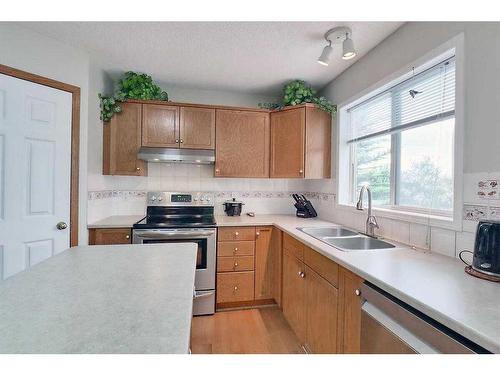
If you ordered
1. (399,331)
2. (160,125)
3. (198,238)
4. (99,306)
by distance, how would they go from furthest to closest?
(160,125), (198,238), (399,331), (99,306)

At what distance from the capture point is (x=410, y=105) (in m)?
1.71

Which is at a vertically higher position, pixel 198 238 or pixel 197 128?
pixel 197 128

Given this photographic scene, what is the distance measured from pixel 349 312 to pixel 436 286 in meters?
0.46

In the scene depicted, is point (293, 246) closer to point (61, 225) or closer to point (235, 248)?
point (235, 248)

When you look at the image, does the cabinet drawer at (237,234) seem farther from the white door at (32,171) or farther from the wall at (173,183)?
the white door at (32,171)

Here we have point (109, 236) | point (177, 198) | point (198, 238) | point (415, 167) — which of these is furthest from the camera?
point (177, 198)

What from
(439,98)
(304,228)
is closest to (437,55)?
(439,98)

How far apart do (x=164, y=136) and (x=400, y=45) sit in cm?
217

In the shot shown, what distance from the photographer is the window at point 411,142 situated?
1.45 metres

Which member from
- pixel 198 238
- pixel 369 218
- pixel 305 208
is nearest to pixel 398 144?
pixel 369 218

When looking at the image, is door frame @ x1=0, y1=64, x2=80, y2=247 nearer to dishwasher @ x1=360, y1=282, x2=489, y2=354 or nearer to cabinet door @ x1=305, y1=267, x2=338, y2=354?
cabinet door @ x1=305, y1=267, x2=338, y2=354

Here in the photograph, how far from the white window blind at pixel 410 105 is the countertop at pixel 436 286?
34.8 inches

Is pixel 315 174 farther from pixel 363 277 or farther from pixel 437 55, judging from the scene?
pixel 363 277

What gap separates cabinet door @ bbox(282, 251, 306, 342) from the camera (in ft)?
5.97
